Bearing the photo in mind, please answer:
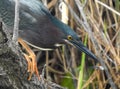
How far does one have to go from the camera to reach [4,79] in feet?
4.02

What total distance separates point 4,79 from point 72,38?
0.85 meters

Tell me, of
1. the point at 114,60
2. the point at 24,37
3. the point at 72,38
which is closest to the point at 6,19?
the point at 24,37

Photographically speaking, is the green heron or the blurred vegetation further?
the blurred vegetation

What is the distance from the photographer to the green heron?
5.81ft

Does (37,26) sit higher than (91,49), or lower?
higher

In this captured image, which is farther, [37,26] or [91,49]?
[91,49]

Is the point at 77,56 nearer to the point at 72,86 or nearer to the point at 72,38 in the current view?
the point at 72,86

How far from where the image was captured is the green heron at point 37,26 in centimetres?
177

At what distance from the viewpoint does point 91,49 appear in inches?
94.3

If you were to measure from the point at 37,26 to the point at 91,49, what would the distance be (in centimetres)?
58

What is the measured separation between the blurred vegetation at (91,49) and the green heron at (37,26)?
0.19m

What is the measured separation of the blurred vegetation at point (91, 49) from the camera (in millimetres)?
2273

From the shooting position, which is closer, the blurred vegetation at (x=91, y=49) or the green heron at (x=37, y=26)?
the green heron at (x=37, y=26)

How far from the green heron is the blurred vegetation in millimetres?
187
